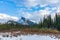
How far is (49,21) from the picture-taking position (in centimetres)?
7188

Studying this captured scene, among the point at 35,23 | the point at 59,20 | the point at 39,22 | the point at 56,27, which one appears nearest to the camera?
the point at 56,27

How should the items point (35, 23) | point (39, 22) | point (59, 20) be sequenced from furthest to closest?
point (35, 23) → point (39, 22) → point (59, 20)

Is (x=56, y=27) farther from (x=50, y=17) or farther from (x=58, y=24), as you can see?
(x=50, y=17)

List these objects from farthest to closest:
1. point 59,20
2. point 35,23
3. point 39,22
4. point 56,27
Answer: point 35,23, point 39,22, point 59,20, point 56,27

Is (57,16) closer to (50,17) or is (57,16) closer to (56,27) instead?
(50,17)

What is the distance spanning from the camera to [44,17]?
77250 mm

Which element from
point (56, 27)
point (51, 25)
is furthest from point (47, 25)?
point (56, 27)

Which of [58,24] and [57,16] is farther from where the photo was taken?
[57,16]

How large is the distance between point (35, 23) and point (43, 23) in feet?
36.2

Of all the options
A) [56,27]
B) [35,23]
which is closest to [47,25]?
[56,27]

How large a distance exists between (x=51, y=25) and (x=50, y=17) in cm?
778

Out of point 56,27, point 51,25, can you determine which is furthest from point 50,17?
point 56,27

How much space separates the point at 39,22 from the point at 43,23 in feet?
14.7

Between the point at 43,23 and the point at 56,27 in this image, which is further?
the point at 43,23
